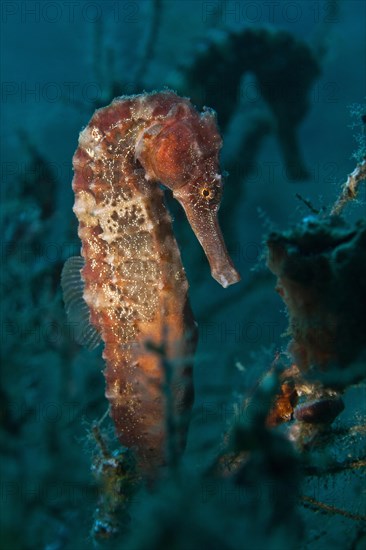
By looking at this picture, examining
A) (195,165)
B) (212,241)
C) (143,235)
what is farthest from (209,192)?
(143,235)

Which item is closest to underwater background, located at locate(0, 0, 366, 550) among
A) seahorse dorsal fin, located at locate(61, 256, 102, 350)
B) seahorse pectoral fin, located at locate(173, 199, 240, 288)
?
seahorse pectoral fin, located at locate(173, 199, 240, 288)

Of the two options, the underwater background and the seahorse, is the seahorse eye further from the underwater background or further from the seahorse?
the underwater background

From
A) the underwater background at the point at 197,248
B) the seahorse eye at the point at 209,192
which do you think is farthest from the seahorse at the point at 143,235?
the underwater background at the point at 197,248

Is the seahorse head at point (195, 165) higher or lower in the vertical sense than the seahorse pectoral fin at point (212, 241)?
higher

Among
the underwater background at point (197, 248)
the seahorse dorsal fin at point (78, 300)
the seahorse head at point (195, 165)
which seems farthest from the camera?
the seahorse dorsal fin at point (78, 300)

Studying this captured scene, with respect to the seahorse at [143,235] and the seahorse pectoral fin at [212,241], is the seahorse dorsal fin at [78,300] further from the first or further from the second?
the seahorse pectoral fin at [212,241]

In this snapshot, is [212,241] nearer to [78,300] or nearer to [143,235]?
[143,235]

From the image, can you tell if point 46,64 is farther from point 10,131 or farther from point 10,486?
point 10,486
